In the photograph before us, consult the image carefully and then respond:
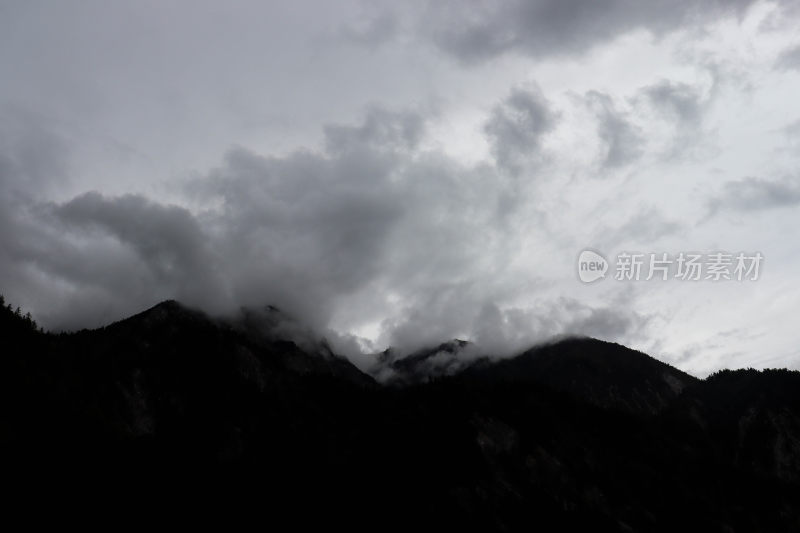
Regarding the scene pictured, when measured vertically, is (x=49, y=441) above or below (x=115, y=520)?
above

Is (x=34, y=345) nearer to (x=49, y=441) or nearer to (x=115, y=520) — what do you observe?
(x=49, y=441)

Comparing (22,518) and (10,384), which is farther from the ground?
(10,384)

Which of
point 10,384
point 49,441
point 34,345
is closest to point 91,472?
point 49,441

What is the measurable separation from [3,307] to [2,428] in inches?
2564

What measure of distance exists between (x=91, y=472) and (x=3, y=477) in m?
30.9

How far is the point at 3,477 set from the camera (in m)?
128

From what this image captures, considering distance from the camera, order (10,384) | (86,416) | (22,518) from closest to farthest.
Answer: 1. (22,518)
2. (10,384)
3. (86,416)

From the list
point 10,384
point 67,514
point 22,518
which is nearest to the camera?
point 22,518

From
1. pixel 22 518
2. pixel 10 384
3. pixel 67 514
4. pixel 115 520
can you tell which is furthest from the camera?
pixel 10 384

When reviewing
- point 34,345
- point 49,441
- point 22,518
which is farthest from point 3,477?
point 34,345

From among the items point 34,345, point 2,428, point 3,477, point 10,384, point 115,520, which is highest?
point 34,345

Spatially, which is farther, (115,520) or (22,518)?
(115,520)

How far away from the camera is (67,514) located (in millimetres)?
136125

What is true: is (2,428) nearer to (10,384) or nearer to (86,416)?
(10,384)
